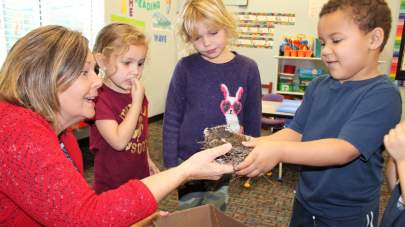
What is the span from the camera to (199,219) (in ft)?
3.89

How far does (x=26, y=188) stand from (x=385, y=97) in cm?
113

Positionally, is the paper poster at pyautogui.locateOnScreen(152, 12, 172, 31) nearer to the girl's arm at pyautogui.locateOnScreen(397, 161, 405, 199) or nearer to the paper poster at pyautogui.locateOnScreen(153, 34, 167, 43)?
the paper poster at pyautogui.locateOnScreen(153, 34, 167, 43)

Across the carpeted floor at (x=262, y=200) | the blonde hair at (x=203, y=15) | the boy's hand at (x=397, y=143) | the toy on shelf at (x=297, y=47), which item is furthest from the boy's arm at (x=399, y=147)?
the toy on shelf at (x=297, y=47)

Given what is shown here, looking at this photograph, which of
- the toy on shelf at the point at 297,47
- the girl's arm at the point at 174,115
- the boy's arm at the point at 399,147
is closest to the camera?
the boy's arm at the point at 399,147

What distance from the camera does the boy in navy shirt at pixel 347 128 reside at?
1.14m

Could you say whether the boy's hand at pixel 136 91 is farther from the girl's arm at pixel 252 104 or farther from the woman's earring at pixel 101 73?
the girl's arm at pixel 252 104

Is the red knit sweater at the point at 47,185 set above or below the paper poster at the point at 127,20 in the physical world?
below

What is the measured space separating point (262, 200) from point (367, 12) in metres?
2.33

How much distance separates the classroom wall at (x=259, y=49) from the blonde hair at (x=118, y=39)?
384 cm

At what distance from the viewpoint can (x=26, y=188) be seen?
0.86m

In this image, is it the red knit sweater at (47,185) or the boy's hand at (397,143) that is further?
the boy's hand at (397,143)

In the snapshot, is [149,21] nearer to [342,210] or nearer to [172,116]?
[172,116]

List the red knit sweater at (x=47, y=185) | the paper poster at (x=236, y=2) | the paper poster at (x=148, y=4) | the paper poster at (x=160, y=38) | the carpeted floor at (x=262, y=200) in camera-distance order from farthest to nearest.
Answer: the paper poster at (x=236, y=2), the paper poster at (x=160, y=38), the paper poster at (x=148, y=4), the carpeted floor at (x=262, y=200), the red knit sweater at (x=47, y=185)

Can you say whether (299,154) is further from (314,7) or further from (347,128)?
(314,7)
